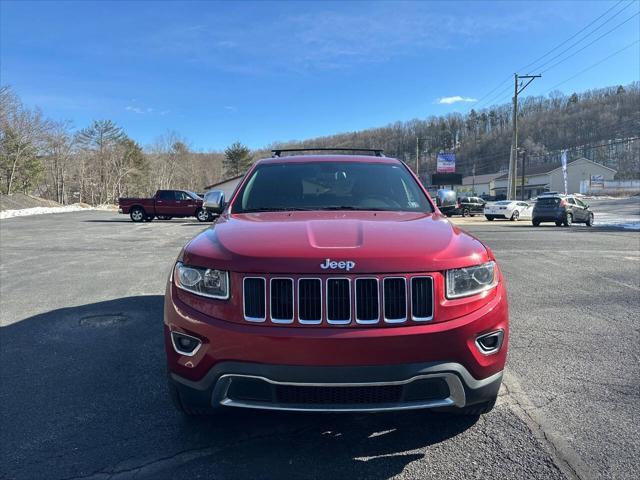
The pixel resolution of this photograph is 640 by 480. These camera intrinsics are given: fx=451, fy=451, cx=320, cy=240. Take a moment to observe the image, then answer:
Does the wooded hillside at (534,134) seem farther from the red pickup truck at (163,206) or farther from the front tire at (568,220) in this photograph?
the red pickup truck at (163,206)

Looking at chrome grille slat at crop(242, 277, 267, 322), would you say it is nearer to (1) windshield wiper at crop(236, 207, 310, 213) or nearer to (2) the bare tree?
(1) windshield wiper at crop(236, 207, 310, 213)

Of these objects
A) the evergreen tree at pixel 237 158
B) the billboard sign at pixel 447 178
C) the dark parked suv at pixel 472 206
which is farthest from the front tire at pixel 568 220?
the evergreen tree at pixel 237 158

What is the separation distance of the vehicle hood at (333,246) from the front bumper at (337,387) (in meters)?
0.47

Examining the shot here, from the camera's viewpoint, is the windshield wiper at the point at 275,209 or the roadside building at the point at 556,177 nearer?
the windshield wiper at the point at 275,209

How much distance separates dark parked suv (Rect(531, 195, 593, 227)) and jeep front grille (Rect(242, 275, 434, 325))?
23748mm

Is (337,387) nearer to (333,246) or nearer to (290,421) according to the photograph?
Result: (333,246)

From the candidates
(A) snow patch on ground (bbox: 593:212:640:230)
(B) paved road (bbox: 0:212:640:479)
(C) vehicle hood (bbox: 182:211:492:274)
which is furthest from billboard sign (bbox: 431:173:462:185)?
(C) vehicle hood (bbox: 182:211:492:274)

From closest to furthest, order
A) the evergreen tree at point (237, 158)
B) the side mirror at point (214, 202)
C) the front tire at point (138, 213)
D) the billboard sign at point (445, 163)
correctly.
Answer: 1. the side mirror at point (214, 202)
2. the front tire at point (138, 213)
3. the billboard sign at point (445, 163)
4. the evergreen tree at point (237, 158)

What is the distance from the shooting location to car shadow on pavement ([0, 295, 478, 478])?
236 cm

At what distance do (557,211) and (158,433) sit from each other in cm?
2430

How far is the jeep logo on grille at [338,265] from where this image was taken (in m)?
2.22

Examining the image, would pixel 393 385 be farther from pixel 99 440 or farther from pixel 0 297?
pixel 0 297

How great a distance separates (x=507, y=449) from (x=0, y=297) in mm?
6784

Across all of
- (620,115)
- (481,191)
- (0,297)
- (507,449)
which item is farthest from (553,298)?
(481,191)
